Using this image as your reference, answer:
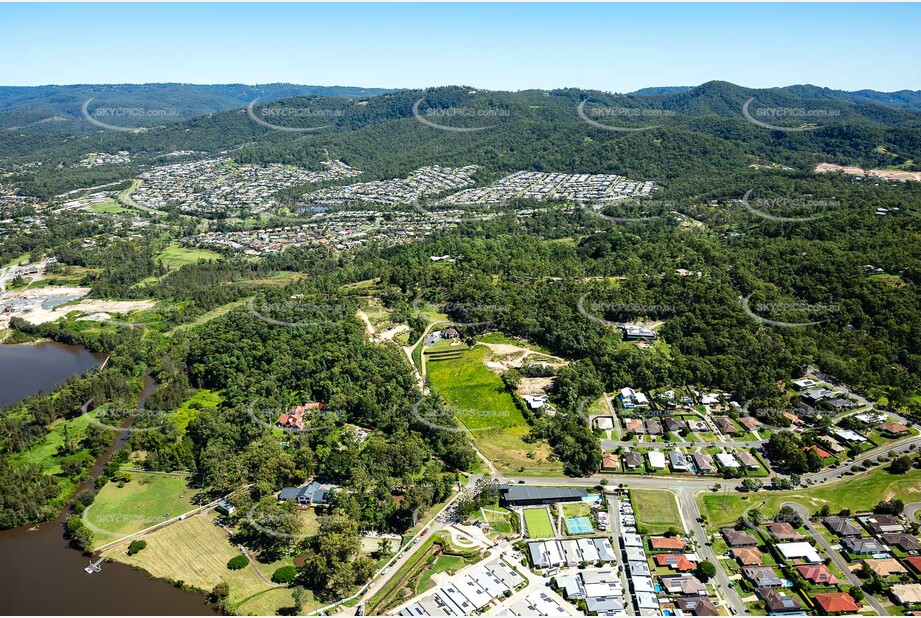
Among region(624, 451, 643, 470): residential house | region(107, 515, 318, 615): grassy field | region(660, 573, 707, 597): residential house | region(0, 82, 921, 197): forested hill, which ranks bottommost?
region(107, 515, 318, 615): grassy field

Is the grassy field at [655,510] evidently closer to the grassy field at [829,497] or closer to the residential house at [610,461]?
the grassy field at [829,497]

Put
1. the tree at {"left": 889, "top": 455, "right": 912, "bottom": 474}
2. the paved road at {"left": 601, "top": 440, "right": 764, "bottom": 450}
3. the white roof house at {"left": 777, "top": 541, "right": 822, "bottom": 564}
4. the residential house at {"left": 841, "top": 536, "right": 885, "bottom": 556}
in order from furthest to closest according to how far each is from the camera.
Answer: the paved road at {"left": 601, "top": 440, "right": 764, "bottom": 450}, the tree at {"left": 889, "top": 455, "right": 912, "bottom": 474}, the residential house at {"left": 841, "top": 536, "right": 885, "bottom": 556}, the white roof house at {"left": 777, "top": 541, "right": 822, "bottom": 564}

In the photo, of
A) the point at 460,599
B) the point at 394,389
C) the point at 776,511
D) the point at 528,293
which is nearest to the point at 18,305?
the point at 394,389

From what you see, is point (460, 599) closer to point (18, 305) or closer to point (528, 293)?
point (528, 293)

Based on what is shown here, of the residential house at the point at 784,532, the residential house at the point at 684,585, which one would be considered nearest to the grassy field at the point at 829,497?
the residential house at the point at 784,532

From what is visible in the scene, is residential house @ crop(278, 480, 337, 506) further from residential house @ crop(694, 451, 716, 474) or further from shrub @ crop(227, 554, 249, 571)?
residential house @ crop(694, 451, 716, 474)

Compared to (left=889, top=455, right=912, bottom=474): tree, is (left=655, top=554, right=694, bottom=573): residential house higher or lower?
lower

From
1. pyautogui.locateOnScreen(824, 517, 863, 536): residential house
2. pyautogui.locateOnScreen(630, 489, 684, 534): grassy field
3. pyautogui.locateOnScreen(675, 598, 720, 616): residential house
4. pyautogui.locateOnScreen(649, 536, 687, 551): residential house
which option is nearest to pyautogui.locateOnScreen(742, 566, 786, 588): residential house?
pyautogui.locateOnScreen(675, 598, 720, 616): residential house

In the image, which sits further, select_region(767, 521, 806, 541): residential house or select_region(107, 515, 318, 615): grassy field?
select_region(767, 521, 806, 541): residential house
